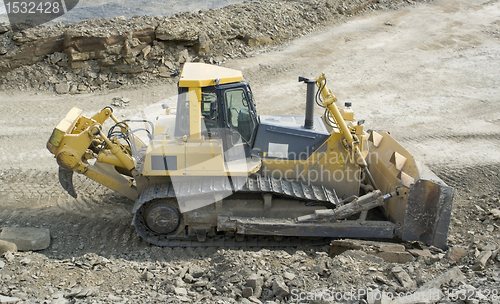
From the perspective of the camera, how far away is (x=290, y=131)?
6.73 m

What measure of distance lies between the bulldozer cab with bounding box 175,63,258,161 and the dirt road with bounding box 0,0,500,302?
2083 mm

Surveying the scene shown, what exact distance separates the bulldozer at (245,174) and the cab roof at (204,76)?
15 mm

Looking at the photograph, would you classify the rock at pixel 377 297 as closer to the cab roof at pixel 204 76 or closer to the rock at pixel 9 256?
the cab roof at pixel 204 76

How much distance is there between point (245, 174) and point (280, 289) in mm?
1920

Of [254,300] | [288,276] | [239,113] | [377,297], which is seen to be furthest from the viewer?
[239,113]

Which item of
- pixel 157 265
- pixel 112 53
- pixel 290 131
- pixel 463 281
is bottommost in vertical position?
pixel 157 265

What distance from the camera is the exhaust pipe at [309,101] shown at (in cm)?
636

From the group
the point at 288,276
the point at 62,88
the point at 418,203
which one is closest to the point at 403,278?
the point at 288,276

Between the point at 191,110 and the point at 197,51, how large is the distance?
8925mm

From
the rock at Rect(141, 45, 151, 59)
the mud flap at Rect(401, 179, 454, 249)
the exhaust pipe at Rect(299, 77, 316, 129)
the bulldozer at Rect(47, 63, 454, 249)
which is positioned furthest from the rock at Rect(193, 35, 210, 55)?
the mud flap at Rect(401, 179, 454, 249)

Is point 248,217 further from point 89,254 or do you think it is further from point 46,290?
point 46,290

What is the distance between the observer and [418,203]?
6.18 metres

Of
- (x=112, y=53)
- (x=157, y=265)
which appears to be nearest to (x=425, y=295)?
(x=157, y=265)
